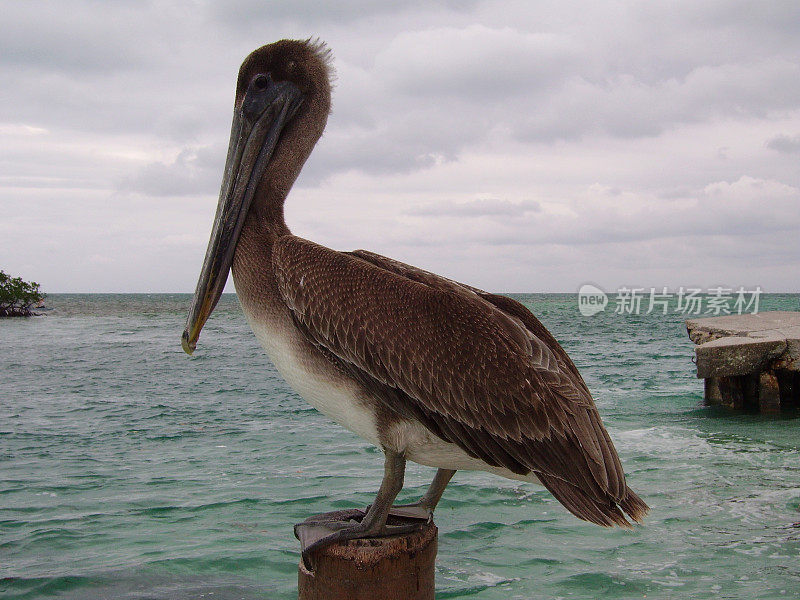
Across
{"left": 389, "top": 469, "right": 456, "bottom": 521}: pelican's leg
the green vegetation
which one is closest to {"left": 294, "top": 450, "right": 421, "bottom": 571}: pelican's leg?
{"left": 389, "top": 469, "right": 456, "bottom": 521}: pelican's leg

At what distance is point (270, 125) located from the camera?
3.22 m

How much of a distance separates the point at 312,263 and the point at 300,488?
4933 millimetres

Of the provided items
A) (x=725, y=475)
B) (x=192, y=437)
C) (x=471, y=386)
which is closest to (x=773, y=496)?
(x=725, y=475)

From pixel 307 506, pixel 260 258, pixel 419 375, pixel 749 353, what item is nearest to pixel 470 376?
pixel 419 375

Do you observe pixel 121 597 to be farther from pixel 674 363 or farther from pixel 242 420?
pixel 674 363

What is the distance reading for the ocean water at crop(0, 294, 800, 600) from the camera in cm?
497

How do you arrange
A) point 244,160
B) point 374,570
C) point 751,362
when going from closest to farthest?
point 374,570 → point 244,160 → point 751,362

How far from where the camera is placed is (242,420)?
39.3 feet

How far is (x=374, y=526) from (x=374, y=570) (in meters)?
0.21

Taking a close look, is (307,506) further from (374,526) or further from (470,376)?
(470,376)

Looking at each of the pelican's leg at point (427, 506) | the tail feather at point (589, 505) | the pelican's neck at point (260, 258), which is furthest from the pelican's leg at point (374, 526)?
the pelican's neck at point (260, 258)

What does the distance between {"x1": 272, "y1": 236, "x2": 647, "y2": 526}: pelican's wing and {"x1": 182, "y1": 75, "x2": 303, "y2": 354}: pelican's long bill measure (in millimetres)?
396

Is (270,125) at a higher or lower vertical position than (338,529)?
higher

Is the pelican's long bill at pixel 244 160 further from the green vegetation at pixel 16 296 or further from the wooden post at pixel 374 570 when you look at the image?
the green vegetation at pixel 16 296
